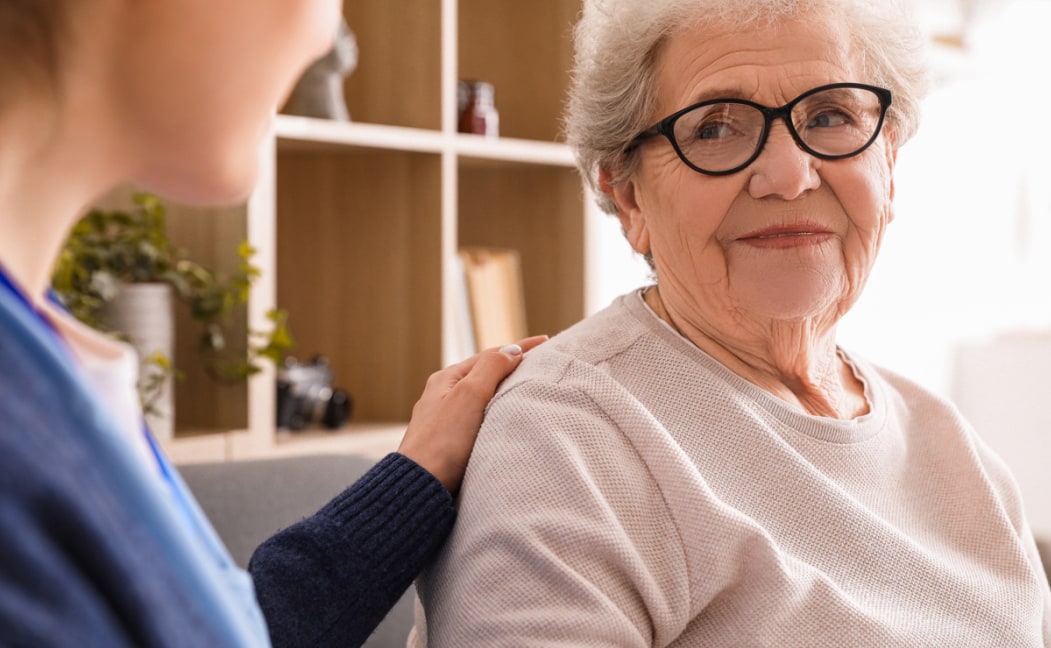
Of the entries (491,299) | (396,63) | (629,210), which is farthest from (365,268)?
(629,210)

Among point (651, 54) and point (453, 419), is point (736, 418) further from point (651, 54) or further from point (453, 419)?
point (651, 54)

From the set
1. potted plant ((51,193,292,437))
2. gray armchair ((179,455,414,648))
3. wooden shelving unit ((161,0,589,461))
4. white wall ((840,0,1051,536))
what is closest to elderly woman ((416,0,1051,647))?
gray armchair ((179,455,414,648))

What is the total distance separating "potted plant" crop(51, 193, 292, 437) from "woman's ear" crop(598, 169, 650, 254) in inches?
33.5

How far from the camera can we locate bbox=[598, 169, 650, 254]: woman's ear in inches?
50.4

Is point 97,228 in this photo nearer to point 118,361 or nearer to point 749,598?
point 749,598

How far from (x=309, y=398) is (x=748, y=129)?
1320 mm

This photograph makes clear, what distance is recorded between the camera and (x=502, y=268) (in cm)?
257

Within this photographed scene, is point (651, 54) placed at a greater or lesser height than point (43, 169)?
greater

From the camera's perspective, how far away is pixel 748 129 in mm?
1176

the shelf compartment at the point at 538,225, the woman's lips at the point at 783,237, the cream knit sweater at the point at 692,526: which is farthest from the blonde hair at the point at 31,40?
the shelf compartment at the point at 538,225

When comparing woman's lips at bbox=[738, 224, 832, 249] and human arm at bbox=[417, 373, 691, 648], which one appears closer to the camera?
human arm at bbox=[417, 373, 691, 648]

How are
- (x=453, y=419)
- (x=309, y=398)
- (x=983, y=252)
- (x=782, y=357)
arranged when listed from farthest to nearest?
(x=983, y=252) → (x=309, y=398) → (x=782, y=357) → (x=453, y=419)

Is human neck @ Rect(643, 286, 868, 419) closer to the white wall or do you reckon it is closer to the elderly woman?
the elderly woman

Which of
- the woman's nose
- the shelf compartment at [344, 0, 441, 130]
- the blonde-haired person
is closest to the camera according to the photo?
the blonde-haired person
